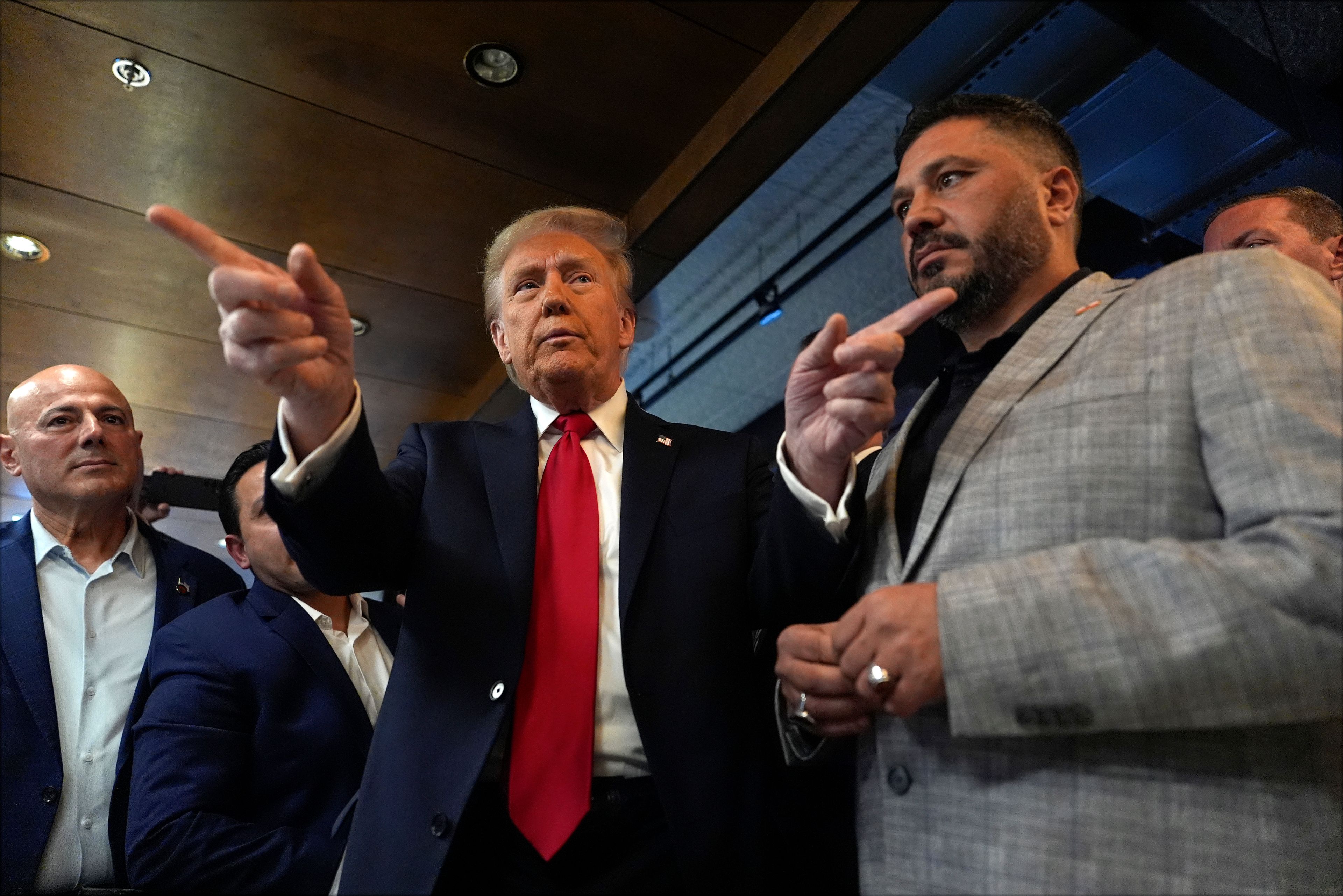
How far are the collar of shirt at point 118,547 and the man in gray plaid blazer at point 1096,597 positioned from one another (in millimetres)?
1957

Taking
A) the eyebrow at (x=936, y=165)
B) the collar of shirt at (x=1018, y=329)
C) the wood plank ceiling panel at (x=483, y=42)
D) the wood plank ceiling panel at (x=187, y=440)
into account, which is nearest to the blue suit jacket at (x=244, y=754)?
the collar of shirt at (x=1018, y=329)

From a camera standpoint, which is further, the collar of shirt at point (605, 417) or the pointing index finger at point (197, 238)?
the collar of shirt at point (605, 417)

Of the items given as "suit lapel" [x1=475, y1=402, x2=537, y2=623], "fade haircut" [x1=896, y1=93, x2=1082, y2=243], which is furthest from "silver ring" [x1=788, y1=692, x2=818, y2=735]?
"fade haircut" [x1=896, y1=93, x2=1082, y2=243]

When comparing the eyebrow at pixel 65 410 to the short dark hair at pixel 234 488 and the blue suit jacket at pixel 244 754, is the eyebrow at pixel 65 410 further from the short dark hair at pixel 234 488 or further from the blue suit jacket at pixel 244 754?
the blue suit jacket at pixel 244 754

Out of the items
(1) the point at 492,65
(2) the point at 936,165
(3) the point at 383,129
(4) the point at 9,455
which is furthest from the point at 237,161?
(2) the point at 936,165

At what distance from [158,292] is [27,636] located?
3570mm

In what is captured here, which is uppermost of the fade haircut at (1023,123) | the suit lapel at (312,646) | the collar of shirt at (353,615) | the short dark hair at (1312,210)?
the short dark hair at (1312,210)

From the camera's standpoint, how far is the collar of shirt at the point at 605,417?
1.78 m

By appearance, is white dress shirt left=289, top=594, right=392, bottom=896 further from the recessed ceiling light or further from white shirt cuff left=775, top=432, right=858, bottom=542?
the recessed ceiling light

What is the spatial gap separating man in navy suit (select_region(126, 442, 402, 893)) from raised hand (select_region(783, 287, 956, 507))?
0.91 m

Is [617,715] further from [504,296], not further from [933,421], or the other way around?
[504,296]

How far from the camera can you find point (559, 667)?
4.79 ft

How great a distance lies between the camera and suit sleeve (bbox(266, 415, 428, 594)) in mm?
1346

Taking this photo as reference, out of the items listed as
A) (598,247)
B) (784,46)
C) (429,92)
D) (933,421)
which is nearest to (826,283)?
(784,46)
